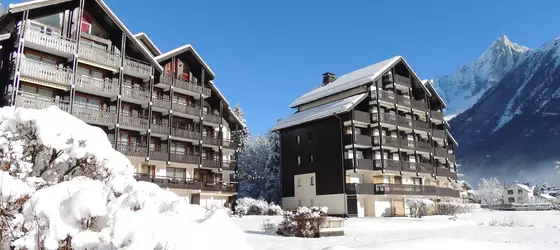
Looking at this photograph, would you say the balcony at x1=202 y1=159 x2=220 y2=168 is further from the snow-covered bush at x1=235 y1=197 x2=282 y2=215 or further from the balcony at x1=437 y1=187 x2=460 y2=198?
the balcony at x1=437 y1=187 x2=460 y2=198

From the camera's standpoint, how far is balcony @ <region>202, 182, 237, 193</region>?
38.6 m

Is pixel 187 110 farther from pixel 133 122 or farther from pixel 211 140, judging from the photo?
pixel 133 122

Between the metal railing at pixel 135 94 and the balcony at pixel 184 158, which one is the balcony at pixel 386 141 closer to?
the balcony at pixel 184 158

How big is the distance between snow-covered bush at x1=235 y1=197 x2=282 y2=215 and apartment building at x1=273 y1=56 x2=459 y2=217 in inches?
235

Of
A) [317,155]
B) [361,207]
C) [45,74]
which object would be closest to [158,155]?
[45,74]

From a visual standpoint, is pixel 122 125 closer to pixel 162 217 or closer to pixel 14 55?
pixel 14 55

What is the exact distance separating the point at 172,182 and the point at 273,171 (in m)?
23.6

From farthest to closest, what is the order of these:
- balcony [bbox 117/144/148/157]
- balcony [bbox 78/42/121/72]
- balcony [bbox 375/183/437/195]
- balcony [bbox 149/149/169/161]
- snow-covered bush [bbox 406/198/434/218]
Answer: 1. balcony [bbox 375/183/437/195]
2. snow-covered bush [bbox 406/198/434/218]
3. balcony [bbox 149/149/169/161]
4. balcony [bbox 117/144/148/157]
5. balcony [bbox 78/42/121/72]

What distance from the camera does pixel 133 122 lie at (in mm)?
34188

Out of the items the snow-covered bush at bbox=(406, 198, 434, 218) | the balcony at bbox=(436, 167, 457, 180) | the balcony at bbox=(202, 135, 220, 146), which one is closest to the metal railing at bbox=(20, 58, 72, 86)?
the balcony at bbox=(202, 135, 220, 146)

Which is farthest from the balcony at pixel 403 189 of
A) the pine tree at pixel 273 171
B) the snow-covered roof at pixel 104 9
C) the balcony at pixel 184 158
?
the snow-covered roof at pixel 104 9

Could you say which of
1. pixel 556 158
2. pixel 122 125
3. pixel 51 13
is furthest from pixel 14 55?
pixel 556 158

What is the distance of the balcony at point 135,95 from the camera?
112ft

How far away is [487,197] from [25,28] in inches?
4590
